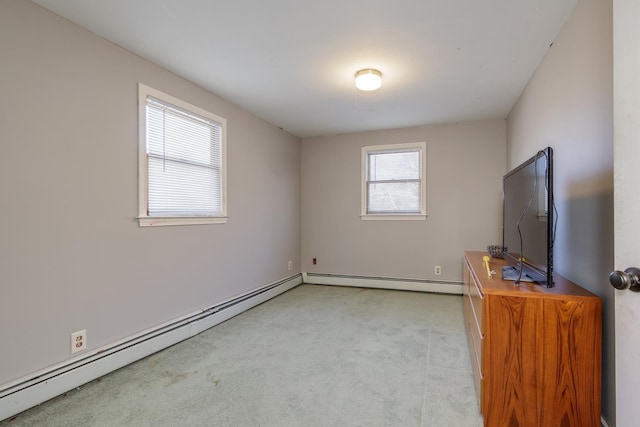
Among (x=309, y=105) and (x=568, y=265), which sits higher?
(x=309, y=105)

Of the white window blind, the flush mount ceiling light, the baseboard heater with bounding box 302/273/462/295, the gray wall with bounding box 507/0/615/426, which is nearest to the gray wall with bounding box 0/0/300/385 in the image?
the white window blind

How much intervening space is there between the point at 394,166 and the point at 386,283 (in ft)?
5.65

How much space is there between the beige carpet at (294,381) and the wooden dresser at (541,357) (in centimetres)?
27

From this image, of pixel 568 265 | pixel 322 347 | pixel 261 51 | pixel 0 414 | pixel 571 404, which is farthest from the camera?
pixel 322 347

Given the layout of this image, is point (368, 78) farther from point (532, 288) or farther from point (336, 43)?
point (532, 288)

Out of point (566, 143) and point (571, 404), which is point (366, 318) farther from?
point (566, 143)

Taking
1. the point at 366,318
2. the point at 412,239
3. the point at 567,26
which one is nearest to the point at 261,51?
the point at 567,26

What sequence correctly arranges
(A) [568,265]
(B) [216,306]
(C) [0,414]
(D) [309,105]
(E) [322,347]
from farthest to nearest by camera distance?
(D) [309,105] → (B) [216,306] → (E) [322,347] → (A) [568,265] → (C) [0,414]

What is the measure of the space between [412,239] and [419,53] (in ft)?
8.79

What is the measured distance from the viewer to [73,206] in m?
2.06

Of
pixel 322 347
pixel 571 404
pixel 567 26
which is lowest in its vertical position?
pixel 322 347

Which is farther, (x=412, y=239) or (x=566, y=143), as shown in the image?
(x=412, y=239)

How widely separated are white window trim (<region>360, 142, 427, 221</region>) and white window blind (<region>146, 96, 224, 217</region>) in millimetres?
2203

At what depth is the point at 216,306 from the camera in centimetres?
324
